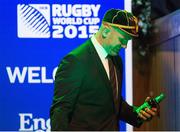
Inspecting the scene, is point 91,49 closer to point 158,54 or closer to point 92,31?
point 92,31

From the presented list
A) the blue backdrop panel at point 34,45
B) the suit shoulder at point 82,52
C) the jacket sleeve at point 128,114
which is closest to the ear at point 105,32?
the suit shoulder at point 82,52

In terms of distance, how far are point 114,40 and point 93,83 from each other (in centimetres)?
28

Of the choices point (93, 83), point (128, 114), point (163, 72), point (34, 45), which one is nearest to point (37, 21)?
point (34, 45)

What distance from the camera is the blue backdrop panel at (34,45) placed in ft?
13.5

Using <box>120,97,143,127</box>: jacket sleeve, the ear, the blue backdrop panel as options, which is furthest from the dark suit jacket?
the blue backdrop panel

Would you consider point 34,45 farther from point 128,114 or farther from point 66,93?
point 66,93

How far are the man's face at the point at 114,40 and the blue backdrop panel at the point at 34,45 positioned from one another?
127 centimetres

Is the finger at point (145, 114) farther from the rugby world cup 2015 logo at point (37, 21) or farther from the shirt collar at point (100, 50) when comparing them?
the rugby world cup 2015 logo at point (37, 21)

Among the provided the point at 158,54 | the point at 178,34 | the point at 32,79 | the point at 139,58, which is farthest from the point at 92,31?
the point at 139,58

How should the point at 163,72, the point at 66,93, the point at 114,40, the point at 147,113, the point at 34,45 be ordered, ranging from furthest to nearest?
the point at 163,72, the point at 34,45, the point at 147,113, the point at 114,40, the point at 66,93

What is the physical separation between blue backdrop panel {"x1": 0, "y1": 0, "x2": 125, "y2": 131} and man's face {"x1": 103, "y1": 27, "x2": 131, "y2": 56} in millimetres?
1265

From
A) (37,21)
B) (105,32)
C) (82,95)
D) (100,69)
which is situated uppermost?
(37,21)

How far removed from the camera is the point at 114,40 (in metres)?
2.86

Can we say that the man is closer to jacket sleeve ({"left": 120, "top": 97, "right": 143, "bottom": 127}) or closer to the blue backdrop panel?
jacket sleeve ({"left": 120, "top": 97, "right": 143, "bottom": 127})
